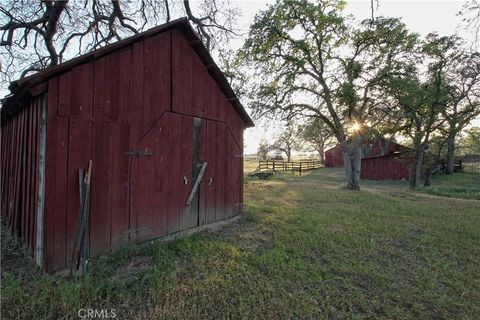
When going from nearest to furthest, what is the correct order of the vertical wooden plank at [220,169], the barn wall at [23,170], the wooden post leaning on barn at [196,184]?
1. the barn wall at [23,170]
2. the wooden post leaning on barn at [196,184]
3. the vertical wooden plank at [220,169]

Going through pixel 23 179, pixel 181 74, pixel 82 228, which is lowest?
pixel 82 228

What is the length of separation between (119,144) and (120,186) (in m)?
0.77

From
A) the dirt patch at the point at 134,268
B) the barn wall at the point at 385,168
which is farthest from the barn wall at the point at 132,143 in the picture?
the barn wall at the point at 385,168

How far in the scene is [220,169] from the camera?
683 centimetres

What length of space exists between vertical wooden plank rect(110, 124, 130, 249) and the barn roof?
1.19 metres

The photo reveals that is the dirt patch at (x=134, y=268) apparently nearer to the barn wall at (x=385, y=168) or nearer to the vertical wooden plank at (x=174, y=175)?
the vertical wooden plank at (x=174, y=175)

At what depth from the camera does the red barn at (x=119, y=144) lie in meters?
3.85

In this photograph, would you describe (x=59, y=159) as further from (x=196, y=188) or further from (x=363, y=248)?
(x=363, y=248)

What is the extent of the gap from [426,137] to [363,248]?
49.7 ft

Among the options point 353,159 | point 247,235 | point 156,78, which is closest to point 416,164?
point 353,159

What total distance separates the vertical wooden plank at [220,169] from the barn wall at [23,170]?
3790 millimetres

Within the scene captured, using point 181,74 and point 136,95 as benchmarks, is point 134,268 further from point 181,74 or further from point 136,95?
point 181,74

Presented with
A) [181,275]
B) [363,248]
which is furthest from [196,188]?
[363,248]

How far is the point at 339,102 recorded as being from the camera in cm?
1420
